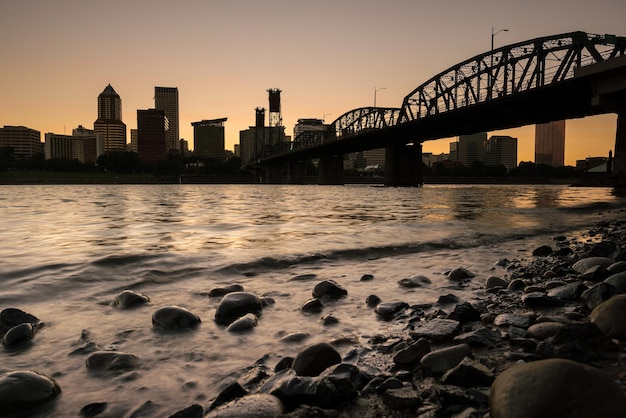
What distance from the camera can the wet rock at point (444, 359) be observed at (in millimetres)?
2824

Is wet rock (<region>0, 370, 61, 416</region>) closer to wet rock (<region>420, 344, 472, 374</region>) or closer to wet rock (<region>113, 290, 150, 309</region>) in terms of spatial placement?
wet rock (<region>113, 290, 150, 309</region>)

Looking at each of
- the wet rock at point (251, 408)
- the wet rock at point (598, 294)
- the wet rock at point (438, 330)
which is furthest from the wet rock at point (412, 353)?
the wet rock at point (598, 294)

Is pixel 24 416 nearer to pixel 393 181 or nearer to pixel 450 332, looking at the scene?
pixel 450 332

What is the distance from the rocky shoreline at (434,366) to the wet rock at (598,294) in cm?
1

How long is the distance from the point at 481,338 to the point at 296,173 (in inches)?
4973

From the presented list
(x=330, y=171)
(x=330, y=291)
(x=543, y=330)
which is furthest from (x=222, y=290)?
(x=330, y=171)

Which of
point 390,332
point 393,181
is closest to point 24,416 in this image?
point 390,332

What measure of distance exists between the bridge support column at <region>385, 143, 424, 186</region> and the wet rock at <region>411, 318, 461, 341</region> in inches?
3142

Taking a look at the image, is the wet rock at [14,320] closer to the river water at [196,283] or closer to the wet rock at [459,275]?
the river water at [196,283]

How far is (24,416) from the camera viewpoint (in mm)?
2469

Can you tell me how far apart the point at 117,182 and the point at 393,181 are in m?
111

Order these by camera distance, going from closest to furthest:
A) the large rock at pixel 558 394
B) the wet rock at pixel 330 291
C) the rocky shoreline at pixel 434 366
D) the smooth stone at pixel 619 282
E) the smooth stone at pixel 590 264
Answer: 1. the large rock at pixel 558 394
2. the rocky shoreline at pixel 434 366
3. the smooth stone at pixel 619 282
4. the wet rock at pixel 330 291
5. the smooth stone at pixel 590 264

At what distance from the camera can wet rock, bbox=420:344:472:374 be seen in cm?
282

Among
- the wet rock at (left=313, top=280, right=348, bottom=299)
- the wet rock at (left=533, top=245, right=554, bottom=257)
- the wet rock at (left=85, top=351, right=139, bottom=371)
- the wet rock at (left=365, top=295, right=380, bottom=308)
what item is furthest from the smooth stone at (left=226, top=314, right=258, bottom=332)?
the wet rock at (left=533, top=245, right=554, bottom=257)
